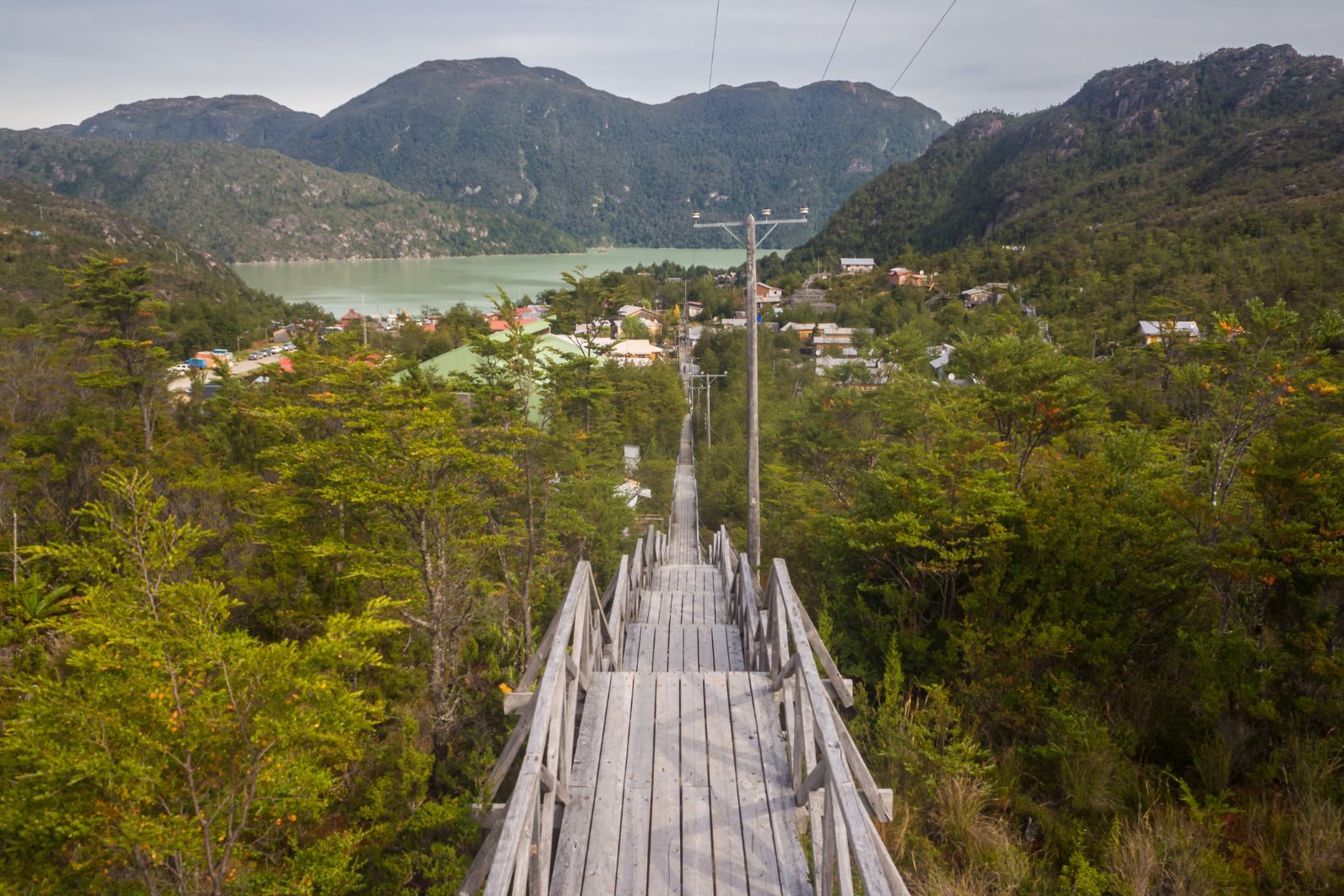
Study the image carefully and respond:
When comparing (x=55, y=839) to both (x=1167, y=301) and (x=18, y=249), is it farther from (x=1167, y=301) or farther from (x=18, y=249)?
(x=18, y=249)

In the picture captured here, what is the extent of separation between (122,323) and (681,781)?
22366 mm

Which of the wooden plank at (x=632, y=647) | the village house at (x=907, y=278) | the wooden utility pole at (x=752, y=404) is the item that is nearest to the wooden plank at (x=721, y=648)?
the wooden plank at (x=632, y=647)

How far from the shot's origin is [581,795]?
3666 millimetres

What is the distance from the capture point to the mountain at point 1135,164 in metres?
59.4

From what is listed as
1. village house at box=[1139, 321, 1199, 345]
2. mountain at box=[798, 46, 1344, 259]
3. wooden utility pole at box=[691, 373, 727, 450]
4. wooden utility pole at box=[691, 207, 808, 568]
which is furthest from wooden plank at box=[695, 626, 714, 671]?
mountain at box=[798, 46, 1344, 259]

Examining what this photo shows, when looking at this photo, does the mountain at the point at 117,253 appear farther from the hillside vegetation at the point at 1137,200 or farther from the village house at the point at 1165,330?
the hillside vegetation at the point at 1137,200

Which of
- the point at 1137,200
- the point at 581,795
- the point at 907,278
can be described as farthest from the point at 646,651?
the point at 1137,200

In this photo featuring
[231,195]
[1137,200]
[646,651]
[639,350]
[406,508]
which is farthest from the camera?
[231,195]

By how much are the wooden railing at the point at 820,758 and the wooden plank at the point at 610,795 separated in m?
0.93

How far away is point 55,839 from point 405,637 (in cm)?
820

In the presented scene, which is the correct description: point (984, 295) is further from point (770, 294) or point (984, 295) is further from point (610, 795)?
point (610, 795)

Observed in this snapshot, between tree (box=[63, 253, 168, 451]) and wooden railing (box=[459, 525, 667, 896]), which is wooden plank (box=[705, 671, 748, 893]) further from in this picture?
tree (box=[63, 253, 168, 451])

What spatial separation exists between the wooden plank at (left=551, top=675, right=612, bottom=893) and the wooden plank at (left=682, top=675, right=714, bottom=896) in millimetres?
486

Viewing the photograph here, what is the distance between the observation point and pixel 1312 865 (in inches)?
148
